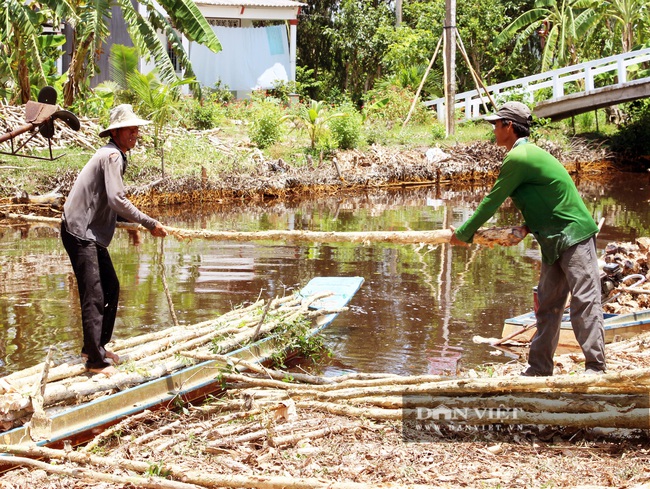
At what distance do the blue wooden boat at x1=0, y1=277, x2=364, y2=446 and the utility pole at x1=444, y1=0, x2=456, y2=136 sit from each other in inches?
677

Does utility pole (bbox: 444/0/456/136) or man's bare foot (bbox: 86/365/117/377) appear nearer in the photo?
man's bare foot (bbox: 86/365/117/377)

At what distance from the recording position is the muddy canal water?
7863 millimetres

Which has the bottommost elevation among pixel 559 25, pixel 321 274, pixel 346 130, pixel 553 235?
pixel 321 274

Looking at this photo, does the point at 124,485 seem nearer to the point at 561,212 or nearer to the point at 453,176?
the point at 561,212

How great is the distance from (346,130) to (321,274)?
10.9 m

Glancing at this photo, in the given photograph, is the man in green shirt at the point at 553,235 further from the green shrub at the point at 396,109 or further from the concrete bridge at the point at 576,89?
the green shrub at the point at 396,109

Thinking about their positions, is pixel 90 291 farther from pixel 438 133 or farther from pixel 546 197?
pixel 438 133

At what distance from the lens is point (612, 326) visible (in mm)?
7266

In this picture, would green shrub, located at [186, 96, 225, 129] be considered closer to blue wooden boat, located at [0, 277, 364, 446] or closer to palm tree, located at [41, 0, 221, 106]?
palm tree, located at [41, 0, 221, 106]

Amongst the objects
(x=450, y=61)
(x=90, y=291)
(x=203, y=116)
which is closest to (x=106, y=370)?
(x=90, y=291)

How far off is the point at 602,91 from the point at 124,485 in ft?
71.9

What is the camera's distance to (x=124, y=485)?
4.25 metres

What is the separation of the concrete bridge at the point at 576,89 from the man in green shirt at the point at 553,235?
63.2 ft

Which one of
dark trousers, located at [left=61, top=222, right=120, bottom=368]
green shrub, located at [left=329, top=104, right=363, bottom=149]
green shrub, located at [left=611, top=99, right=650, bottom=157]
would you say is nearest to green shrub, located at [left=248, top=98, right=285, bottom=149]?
green shrub, located at [left=329, top=104, right=363, bottom=149]
